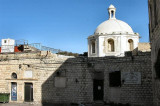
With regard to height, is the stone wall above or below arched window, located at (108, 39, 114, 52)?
below

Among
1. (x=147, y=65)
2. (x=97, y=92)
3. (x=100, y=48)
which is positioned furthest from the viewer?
(x=100, y=48)

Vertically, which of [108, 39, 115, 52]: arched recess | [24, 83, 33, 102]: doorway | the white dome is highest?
the white dome

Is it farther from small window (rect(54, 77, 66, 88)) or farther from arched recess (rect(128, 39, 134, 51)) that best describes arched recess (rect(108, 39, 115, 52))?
small window (rect(54, 77, 66, 88))

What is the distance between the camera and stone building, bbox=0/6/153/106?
16.4 meters

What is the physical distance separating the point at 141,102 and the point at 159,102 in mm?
5639

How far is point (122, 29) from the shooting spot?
25.8 meters

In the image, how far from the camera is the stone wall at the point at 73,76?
16391mm

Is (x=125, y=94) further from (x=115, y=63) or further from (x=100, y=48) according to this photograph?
(x=100, y=48)

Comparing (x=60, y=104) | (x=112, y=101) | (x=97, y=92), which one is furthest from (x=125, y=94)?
(x=60, y=104)

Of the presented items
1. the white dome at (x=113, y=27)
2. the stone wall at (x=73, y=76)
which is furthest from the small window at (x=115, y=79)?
the white dome at (x=113, y=27)

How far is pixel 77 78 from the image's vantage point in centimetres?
1819

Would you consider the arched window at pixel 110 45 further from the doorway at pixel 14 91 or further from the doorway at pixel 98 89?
the doorway at pixel 14 91

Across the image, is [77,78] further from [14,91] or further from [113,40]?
[113,40]

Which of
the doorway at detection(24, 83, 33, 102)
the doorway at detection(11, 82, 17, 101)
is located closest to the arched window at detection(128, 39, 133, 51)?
the doorway at detection(24, 83, 33, 102)
